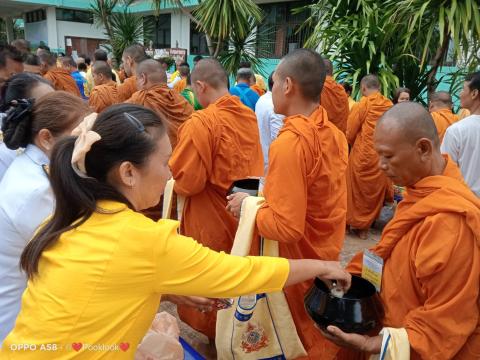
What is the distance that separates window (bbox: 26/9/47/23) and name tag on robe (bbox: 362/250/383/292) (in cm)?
2625

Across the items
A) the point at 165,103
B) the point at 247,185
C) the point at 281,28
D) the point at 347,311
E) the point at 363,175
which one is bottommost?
the point at 363,175

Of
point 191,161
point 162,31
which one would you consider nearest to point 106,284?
point 191,161

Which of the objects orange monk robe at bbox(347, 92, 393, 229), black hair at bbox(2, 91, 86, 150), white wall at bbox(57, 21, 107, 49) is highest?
white wall at bbox(57, 21, 107, 49)

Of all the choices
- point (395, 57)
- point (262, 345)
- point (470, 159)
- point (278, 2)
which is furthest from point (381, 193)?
point (278, 2)

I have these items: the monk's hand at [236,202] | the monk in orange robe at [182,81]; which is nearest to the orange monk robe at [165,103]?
the monk's hand at [236,202]

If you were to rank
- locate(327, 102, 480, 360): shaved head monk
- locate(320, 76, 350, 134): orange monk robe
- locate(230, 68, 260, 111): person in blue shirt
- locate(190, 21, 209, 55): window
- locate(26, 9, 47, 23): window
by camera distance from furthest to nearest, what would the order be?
locate(26, 9, 47, 23): window < locate(190, 21, 209, 55): window < locate(230, 68, 260, 111): person in blue shirt < locate(320, 76, 350, 134): orange monk robe < locate(327, 102, 480, 360): shaved head monk

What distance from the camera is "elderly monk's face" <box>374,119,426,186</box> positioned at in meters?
1.60

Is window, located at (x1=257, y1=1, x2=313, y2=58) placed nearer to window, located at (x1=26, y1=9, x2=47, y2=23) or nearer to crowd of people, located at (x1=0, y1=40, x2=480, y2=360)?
crowd of people, located at (x1=0, y1=40, x2=480, y2=360)

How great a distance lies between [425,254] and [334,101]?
12.2 ft

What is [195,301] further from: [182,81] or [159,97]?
[182,81]

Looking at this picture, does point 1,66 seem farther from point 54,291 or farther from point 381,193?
point 381,193

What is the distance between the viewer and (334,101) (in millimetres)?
4934

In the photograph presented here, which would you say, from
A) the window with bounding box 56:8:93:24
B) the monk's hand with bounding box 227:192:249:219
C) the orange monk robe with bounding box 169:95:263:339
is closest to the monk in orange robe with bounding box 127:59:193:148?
the orange monk robe with bounding box 169:95:263:339

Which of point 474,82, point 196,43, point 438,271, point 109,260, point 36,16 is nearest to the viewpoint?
point 109,260
